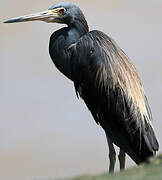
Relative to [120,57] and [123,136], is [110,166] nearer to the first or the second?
[123,136]

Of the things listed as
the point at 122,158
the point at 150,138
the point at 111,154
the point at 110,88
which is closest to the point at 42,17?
the point at 110,88

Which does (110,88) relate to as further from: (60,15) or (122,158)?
(60,15)

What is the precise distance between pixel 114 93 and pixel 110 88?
0.32 feet

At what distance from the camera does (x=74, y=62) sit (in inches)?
382

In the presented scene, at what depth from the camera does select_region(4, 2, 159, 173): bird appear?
359 inches

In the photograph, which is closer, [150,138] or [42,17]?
[150,138]

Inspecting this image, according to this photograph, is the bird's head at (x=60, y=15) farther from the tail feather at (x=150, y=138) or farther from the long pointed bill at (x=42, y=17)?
the tail feather at (x=150, y=138)

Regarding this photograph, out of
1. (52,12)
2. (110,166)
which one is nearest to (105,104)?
(110,166)

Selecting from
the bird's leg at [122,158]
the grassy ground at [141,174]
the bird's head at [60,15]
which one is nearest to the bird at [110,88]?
the bird's leg at [122,158]

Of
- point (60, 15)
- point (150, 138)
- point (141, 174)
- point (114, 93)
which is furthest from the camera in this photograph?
point (60, 15)

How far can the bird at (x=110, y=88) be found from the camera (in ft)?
29.9

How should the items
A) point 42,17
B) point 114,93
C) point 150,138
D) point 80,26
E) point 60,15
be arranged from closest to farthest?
1. point 150,138
2. point 114,93
3. point 80,26
4. point 60,15
5. point 42,17

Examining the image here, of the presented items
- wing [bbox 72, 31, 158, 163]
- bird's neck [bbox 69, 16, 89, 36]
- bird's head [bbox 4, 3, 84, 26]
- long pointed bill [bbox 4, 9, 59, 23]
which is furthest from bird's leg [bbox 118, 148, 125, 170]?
long pointed bill [bbox 4, 9, 59, 23]

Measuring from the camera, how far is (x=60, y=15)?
1032 centimetres
